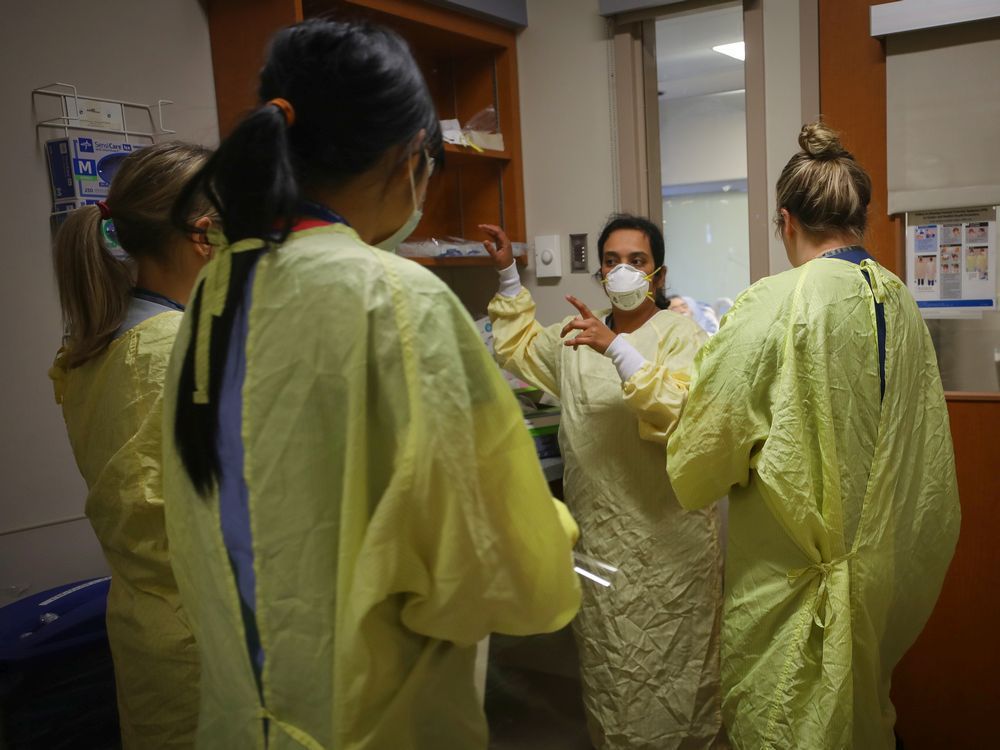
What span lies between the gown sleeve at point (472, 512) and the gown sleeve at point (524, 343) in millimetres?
1313

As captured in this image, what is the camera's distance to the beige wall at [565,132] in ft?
8.54

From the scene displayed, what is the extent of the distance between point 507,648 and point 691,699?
1075 millimetres

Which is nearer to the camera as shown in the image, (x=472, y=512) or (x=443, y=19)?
(x=472, y=512)

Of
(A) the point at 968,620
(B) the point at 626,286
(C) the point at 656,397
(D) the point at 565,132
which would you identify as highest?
(D) the point at 565,132

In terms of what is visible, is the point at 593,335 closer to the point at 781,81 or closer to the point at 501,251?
the point at 501,251

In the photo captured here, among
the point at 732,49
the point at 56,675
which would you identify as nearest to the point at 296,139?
the point at 56,675

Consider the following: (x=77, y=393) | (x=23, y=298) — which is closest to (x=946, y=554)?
(x=77, y=393)

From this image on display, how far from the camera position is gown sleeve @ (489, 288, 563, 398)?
2137 mm

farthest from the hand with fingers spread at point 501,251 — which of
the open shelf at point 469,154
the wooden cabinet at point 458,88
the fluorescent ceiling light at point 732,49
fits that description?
the fluorescent ceiling light at point 732,49

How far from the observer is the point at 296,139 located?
0.80 metres

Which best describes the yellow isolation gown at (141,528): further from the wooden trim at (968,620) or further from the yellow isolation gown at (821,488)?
the wooden trim at (968,620)

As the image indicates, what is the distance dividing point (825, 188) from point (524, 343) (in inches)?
36.2

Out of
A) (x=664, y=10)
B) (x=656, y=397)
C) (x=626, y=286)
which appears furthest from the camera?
(x=664, y=10)

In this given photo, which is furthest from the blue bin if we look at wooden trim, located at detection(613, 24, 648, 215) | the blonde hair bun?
wooden trim, located at detection(613, 24, 648, 215)
